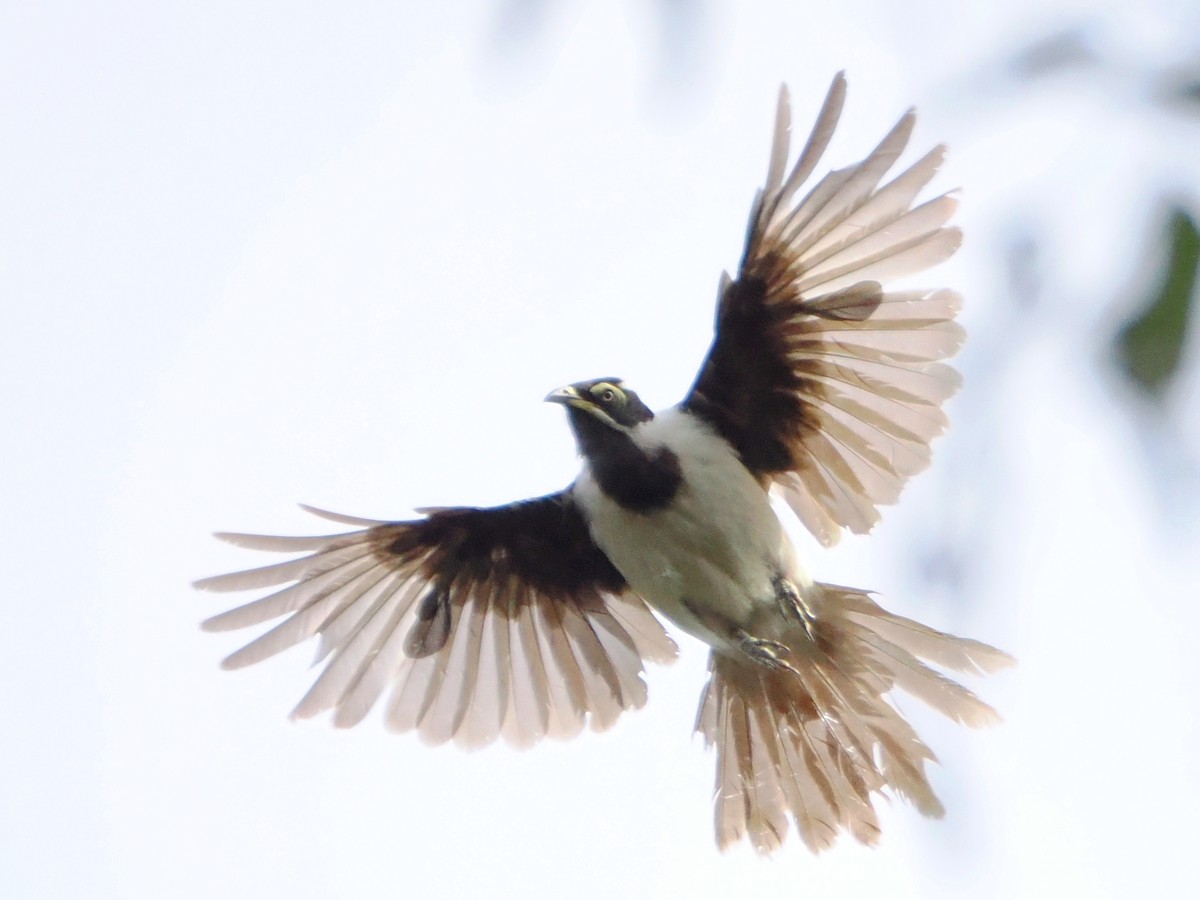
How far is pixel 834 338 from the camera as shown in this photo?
4.98 m

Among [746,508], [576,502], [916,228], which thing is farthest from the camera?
[576,502]

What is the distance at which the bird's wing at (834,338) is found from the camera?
4688 mm

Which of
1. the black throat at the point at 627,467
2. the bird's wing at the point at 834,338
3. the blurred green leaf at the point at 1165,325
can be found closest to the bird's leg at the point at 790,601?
the bird's wing at the point at 834,338

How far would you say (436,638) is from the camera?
18.8ft

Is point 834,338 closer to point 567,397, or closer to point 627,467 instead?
point 627,467

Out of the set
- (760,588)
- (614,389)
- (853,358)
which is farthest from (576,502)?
(853,358)

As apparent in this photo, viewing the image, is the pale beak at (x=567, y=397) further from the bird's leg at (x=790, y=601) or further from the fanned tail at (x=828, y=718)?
the fanned tail at (x=828, y=718)

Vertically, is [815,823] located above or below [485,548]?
below

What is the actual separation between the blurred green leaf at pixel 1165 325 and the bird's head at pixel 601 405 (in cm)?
329

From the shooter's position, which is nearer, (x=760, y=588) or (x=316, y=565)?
(x=760, y=588)

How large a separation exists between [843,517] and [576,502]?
38.5 inches

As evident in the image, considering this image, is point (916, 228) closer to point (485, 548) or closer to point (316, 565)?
point (485, 548)

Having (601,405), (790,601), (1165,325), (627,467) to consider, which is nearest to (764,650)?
(790,601)

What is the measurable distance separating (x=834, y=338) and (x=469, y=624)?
1907 mm
